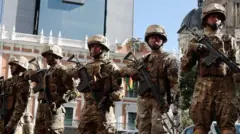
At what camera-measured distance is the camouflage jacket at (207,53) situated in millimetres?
6156

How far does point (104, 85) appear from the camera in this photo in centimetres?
765

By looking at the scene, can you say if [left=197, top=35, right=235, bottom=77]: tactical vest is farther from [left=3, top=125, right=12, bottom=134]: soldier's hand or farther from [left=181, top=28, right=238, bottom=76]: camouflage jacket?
[left=3, top=125, right=12, bottom=134]: soldier's hand

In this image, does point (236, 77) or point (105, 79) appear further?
point (105, 79)

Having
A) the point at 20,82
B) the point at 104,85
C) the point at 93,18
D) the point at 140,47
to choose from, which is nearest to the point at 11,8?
the point at 93,18

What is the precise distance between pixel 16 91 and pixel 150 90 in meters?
4.13

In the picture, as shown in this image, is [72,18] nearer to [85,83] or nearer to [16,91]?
[16,91]

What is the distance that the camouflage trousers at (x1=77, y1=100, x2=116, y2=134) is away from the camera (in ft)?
24.0

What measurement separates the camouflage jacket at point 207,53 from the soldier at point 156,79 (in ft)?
1.46

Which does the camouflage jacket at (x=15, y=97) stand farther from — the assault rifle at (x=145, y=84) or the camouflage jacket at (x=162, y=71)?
the assault rifle at (x=145, y=84)

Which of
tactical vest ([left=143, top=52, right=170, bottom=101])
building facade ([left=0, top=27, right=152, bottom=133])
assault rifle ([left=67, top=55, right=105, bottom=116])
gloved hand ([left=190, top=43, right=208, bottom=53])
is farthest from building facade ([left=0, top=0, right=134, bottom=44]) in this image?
gloved hand ([left=190, top=43, right=208, bottom=53])

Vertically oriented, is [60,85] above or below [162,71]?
below

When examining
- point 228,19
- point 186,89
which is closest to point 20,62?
point 186,89

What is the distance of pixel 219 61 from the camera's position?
6125mm

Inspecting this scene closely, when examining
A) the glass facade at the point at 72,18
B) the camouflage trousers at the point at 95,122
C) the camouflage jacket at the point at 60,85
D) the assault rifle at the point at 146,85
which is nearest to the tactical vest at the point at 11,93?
the camouflage jacket at the point at 60,85
